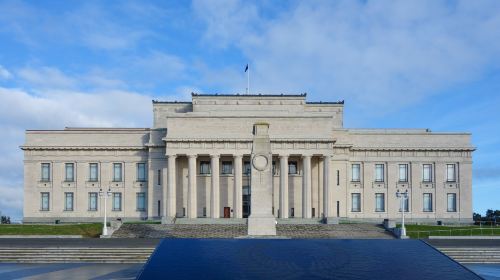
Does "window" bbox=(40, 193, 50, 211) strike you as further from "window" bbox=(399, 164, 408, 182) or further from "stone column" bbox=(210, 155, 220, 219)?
"window" bbox=(399, 164, 408, 182)

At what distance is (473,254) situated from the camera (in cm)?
3669

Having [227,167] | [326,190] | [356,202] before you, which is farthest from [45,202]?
[356,202]

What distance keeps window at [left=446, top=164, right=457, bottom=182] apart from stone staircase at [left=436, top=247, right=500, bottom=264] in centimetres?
3970

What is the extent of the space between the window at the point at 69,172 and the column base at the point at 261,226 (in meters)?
44.1

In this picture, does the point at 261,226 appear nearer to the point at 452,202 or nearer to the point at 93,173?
the point at 93,173

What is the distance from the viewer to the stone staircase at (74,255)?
35.7 m

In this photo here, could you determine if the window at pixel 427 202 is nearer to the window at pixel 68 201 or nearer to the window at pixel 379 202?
the window at pixel 379 202

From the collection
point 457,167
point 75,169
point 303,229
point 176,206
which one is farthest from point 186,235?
point 457,167

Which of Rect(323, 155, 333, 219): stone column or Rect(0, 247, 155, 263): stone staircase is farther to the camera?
Rect(323, 155, 333, 219): stone column

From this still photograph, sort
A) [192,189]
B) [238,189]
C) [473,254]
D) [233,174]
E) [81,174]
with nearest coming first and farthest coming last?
1. [473,254]
2. [238,189]
3. [192,189]
4. [233,174]
5. [81,174]

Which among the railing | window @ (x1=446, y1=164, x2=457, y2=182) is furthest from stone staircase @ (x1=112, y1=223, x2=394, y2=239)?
window @ (x1=446, y1=164, x2=457, y2=182)

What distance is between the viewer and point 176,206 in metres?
73.9

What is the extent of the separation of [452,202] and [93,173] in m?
41.8

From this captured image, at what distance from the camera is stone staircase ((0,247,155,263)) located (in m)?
35.7
